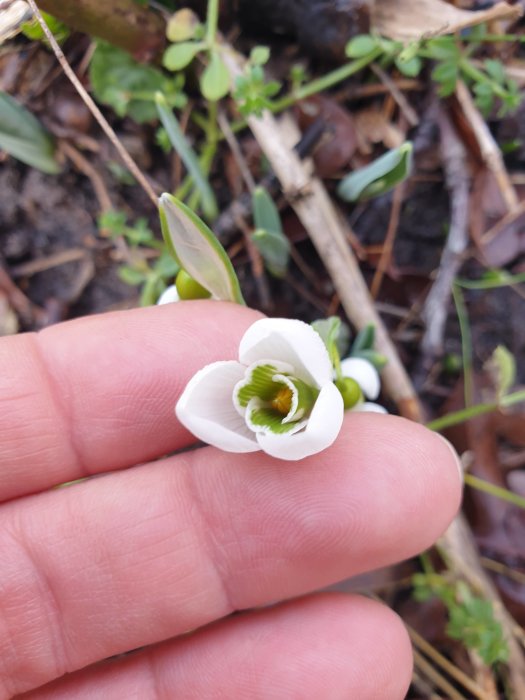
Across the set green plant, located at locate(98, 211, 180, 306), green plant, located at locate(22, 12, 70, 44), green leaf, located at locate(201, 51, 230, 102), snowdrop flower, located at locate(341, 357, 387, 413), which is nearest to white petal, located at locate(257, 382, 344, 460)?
snowdrop flower, located at locate(341, 357, 387, 413)

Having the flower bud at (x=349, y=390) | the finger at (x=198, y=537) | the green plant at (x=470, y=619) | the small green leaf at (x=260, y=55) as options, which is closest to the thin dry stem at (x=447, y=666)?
the green plant at (x=470, y=619)

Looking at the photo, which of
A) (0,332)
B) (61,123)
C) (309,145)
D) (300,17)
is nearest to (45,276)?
(0,332)

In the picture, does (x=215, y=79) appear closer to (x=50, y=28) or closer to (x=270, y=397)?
(x=50, y=28)

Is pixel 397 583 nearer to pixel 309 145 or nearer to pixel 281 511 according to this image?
pixel 281 511

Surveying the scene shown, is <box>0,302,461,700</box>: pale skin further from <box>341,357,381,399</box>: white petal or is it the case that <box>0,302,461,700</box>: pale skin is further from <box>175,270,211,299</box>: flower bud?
<box>341,357,381,399</box>: white petal

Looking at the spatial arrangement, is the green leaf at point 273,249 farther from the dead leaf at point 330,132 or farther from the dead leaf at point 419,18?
the dead leaf at point 419,18

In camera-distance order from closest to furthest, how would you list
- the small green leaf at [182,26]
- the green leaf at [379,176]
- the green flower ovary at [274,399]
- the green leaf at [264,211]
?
the green flower ovary at [274,399] < the green leaf at [379,176] < the green leaf at [264,211] < the small green leaf at [182,26]
